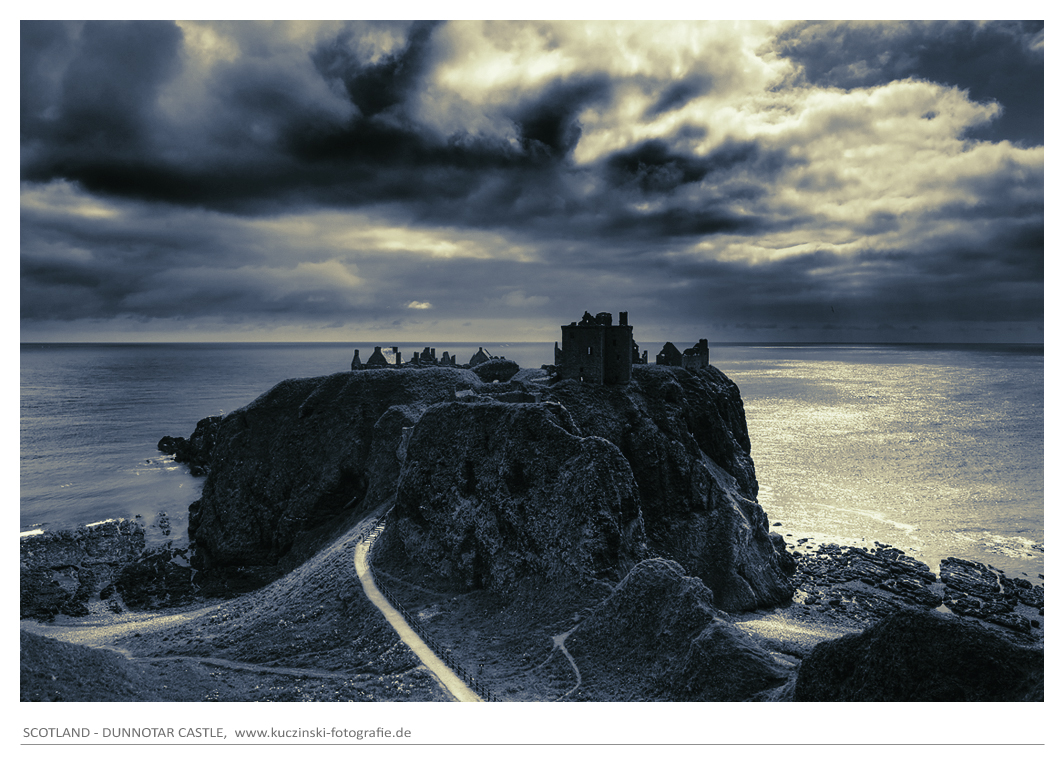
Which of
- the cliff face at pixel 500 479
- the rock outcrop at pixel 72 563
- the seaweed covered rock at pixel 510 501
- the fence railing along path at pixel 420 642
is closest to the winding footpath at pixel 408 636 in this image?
the fence railing along path at pixel 420 642

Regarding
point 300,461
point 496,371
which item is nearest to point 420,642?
point 300,461

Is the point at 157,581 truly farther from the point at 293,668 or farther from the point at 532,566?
the point at 532,566

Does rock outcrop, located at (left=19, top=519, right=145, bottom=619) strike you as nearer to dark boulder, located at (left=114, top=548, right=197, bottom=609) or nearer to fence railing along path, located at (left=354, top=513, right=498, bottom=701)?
dark boulder, located at (left=114, top=548, right=197, bottom=609)

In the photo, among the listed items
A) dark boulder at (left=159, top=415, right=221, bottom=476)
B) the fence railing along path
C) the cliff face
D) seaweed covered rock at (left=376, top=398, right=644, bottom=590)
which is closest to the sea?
dark boulder at (left=159, top=415, right=221, bottom=476)

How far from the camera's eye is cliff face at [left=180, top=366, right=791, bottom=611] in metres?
32.6

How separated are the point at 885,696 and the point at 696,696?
257 inches

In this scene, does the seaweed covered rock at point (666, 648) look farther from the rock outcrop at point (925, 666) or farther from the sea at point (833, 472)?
the sea at point (833, 472)

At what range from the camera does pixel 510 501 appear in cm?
3428

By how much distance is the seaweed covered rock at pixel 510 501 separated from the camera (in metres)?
31.0

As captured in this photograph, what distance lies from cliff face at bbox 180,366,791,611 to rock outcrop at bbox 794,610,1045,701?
574 inches

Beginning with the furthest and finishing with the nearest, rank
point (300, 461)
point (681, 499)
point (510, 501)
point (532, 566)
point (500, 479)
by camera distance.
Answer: point (300, 461) → point (681, 499) → point (500, 479) → point (510, 501) → point (532, 566)

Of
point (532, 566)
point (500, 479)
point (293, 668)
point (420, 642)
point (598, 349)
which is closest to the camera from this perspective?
point (293, 668)

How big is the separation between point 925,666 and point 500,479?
2455 centimetres
